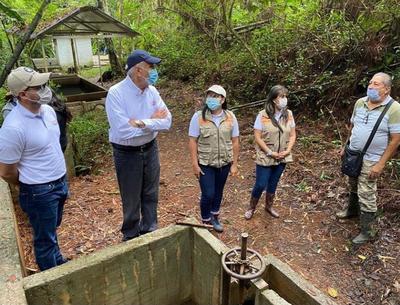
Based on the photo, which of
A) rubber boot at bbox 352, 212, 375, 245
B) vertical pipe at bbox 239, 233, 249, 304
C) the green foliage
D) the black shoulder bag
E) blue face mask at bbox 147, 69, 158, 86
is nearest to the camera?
vertical pipe at bbox 239, 233, 249, 304

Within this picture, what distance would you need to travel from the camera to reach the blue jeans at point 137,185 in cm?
345

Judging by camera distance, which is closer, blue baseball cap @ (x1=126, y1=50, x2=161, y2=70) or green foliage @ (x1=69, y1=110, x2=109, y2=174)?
blue baseball cap @ (x1=126, y1=50, x2=161, y2=70)

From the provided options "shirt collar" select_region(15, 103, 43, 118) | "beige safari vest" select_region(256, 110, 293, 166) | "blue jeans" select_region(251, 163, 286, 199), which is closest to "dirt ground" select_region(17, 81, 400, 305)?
"blue jeans" select_region(251, 163, 286, 199)

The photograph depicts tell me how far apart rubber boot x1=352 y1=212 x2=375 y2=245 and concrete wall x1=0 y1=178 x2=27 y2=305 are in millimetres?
3561

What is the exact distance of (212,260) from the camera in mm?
3246

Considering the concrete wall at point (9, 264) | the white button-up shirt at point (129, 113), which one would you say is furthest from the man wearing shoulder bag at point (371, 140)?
the concrete wall at point (9, 264)

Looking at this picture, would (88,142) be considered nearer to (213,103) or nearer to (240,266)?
(213,103)

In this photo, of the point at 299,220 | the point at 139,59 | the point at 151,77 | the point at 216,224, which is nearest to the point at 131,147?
the point at 151,77

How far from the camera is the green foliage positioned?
22.4ft

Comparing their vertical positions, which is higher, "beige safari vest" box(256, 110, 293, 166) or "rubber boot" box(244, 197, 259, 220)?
"beige safari vest" box(256, 110, 293, 166)

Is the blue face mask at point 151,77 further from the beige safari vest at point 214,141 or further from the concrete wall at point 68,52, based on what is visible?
the concrete wall at point 68,52

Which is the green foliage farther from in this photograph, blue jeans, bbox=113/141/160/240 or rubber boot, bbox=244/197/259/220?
rubber boot, bbox=244/197/259/220

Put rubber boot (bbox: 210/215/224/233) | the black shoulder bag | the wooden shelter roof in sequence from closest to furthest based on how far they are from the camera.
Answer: the black shoulder bag, rubber boot (bbox: 210/215/224/233), the wooden shelter roof

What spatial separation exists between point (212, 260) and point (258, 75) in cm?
690
